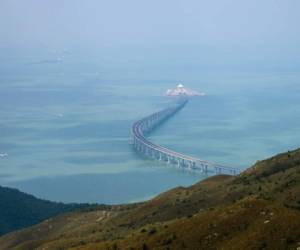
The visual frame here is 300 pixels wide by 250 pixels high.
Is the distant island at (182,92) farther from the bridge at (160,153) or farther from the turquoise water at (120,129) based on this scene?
the bridge at (160,153)

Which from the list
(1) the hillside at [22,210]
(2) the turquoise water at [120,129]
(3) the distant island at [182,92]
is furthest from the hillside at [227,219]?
(3) the distant island at [182,92]

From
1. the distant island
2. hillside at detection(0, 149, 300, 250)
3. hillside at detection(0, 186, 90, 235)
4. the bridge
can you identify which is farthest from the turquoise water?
hillside at detection(0, 149, 300, 250)

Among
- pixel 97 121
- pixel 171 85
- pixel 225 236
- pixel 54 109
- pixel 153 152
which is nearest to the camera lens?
pixel 225 236

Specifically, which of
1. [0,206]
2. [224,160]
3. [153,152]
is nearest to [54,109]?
[153,152]

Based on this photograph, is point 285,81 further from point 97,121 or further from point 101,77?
point 97,121

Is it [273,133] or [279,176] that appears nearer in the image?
[279,176]

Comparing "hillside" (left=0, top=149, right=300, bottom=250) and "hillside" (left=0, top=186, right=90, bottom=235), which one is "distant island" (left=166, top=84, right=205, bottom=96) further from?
"hillside" (left=0, top=149, right=300, bottom=250)
